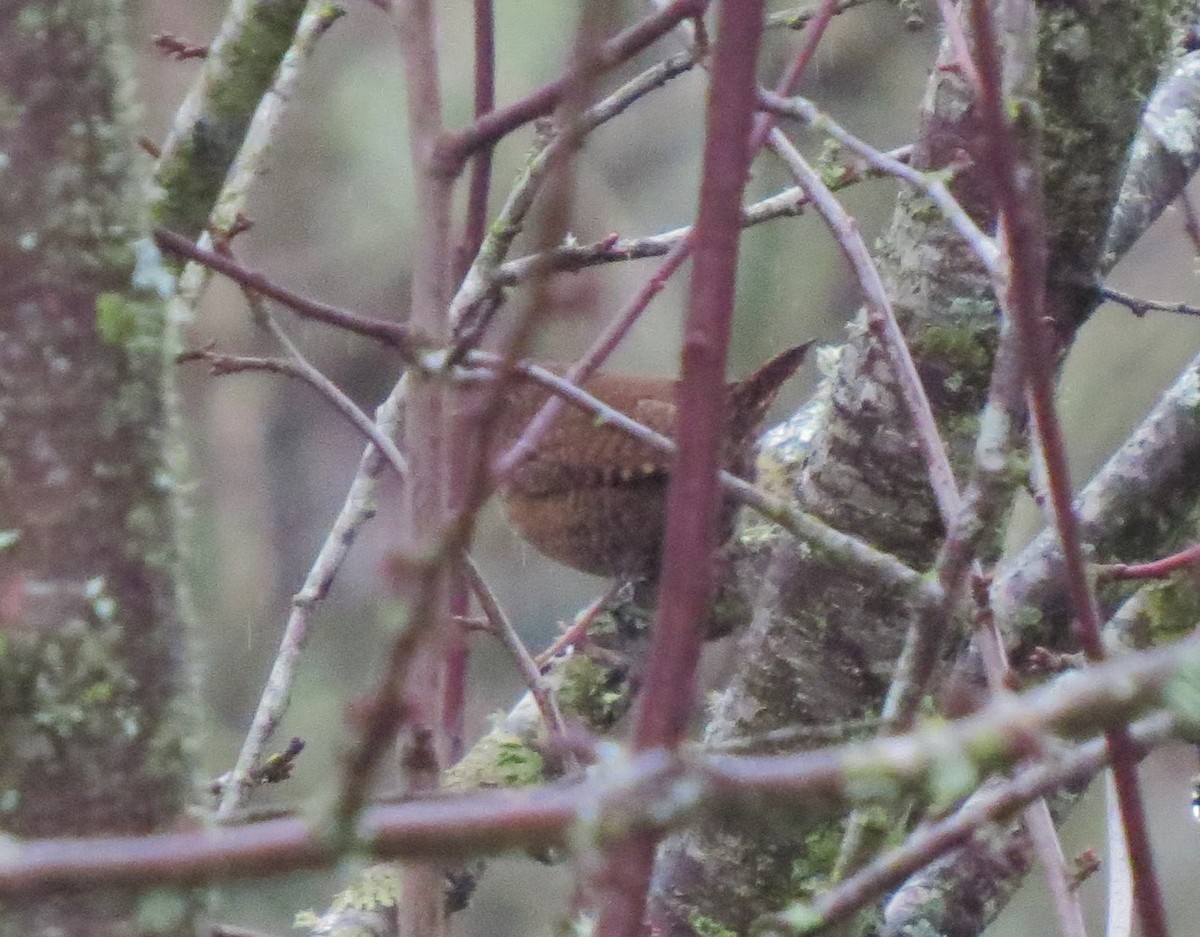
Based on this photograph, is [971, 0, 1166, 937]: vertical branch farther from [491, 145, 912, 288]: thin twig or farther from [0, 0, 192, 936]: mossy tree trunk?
[491, 145, 912, 288]: thin twig

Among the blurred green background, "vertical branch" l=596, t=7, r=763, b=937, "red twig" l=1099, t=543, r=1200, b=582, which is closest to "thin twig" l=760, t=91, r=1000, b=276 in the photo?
"red twig" l=1099, t=543, r=1200, b=582

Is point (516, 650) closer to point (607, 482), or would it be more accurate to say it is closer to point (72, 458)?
point (72, 458)

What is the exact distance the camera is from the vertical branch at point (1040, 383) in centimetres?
52

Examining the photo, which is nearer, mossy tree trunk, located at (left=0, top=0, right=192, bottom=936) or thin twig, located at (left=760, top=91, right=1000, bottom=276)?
mossy tree trunk, located at (left=0, top=0, right=192, bottom=936)

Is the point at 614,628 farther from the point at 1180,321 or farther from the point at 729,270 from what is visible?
the point at 1180,321

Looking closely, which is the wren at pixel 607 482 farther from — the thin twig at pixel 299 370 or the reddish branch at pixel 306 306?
the reddish branch at pixel 306 306

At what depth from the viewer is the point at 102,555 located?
0.67 m

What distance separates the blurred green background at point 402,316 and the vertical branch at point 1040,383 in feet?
14.3

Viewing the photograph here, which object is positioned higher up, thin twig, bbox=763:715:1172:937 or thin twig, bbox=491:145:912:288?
thin twig, bbox=491:145:912:288

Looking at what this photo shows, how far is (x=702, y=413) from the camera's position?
465 millimetres

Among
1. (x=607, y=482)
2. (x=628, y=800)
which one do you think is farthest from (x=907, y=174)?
(x=607, y=482)

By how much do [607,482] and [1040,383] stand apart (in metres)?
1.26

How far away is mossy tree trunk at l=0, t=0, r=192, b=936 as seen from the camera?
660mm

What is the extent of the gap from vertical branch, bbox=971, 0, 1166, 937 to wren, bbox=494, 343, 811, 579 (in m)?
1.13
